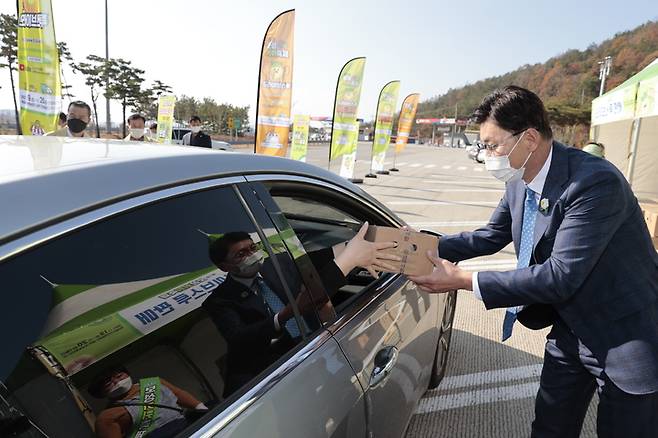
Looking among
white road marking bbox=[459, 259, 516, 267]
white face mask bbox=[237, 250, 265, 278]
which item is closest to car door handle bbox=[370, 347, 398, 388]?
white face mask bbox=[237, 250, 265, 278]

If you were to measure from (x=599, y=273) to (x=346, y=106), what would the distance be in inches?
489

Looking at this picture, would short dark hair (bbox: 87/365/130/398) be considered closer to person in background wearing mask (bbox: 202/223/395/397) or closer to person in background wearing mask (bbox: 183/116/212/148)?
person in background wearing mask (bbox: 202/223/395/397)

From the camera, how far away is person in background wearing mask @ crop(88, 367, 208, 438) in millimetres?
926

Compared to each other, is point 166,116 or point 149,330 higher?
point 166,116

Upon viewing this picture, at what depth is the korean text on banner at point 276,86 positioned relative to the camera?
9258 millimetres

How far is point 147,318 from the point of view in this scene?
3.53ft

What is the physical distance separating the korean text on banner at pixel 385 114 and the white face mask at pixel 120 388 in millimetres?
15974

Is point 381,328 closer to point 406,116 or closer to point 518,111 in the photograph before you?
point 518,111

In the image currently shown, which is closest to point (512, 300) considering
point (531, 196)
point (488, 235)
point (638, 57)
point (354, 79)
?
point (531, 196)

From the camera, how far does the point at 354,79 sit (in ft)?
43.9

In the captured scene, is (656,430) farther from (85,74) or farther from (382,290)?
(85,74)

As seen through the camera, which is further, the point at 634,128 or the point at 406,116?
the point at 406,116

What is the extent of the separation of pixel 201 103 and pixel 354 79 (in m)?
56.8

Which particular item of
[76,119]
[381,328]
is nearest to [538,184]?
[381,328]
